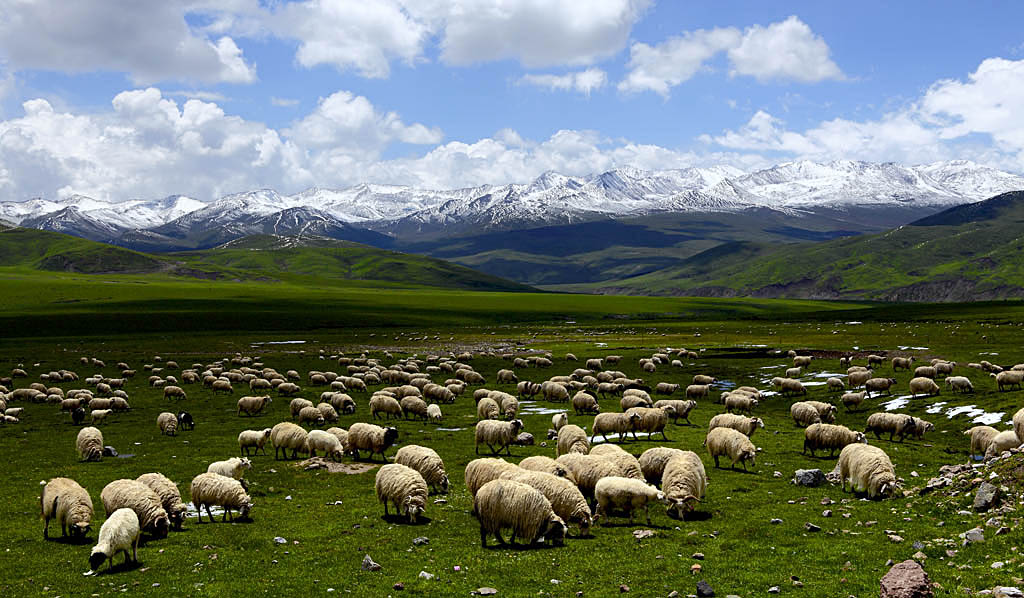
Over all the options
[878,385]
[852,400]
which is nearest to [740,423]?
[852,400]

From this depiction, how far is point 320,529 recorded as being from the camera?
57.7ft

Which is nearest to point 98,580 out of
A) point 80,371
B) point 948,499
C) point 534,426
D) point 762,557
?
point 762,557

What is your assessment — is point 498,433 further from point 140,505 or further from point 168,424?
point 168,424

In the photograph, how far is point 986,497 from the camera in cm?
1644

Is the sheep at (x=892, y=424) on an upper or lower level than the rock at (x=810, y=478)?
upper

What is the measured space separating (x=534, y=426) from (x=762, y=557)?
21088 millimetres

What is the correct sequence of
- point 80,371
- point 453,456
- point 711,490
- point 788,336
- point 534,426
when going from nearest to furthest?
point 711,490
point 453,456
point 534,426
point 80,371
point 788,336

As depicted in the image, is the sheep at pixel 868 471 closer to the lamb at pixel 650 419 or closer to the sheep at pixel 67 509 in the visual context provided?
the lamb at pixel 650 419

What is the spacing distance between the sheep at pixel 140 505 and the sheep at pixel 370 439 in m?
9.88

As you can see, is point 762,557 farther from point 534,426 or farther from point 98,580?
point 534,426

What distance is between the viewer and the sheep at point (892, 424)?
29.0 m

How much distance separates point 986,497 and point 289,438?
23.9m

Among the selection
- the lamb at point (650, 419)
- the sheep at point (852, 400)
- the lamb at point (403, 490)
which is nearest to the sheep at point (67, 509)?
the lamb at point (403, 490)

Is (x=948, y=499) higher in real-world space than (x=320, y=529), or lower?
higher
